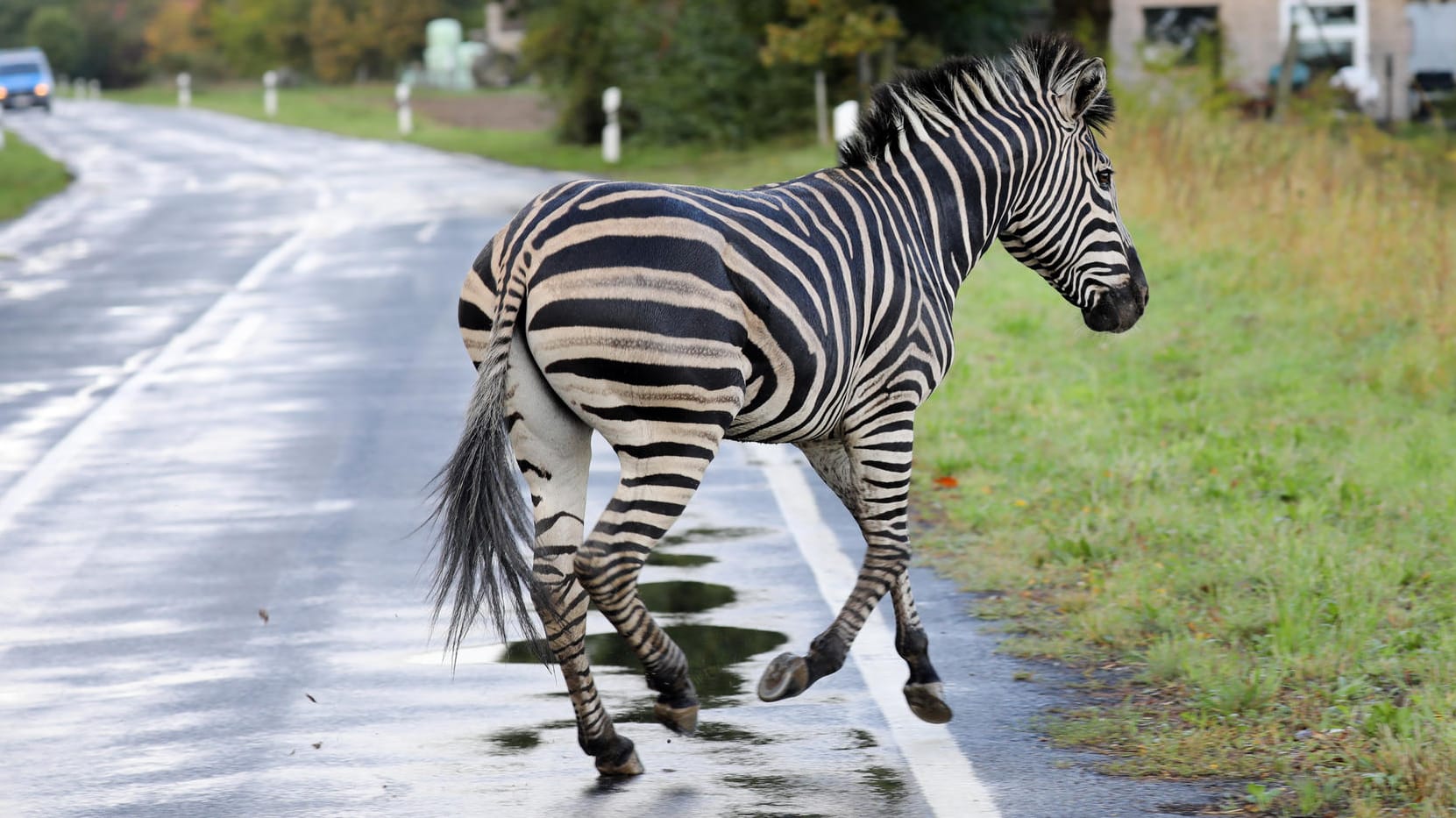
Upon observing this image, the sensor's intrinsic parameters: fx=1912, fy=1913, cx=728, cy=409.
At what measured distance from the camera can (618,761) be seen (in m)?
5.39

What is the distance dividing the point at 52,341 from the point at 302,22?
72687 mm

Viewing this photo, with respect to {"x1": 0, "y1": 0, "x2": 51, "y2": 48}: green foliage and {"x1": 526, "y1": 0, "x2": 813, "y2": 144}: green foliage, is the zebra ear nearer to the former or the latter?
{"x1": 526, "y1": 0, "x2": 813, "y2": 144}: green foliage

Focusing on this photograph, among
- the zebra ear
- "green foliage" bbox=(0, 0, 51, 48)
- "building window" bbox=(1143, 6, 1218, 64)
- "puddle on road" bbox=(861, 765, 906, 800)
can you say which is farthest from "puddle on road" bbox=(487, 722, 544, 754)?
"green foliage" bbox=(0, 0, 51, 48)

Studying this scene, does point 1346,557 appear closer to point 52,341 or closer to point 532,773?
point 532,773

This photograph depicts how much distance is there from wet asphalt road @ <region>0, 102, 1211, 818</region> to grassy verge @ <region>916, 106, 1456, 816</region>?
0.37 m

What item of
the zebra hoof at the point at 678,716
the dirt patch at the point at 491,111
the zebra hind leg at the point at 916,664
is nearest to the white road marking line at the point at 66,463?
the zebra hoof at the point at 678,716

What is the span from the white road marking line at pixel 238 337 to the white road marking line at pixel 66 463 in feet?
0.73

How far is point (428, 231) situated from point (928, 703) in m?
18.0

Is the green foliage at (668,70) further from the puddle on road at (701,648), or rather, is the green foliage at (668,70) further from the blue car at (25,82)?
the puddle on road at (701,648)

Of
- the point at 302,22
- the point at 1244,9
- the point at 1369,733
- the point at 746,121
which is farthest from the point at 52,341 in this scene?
the point at 302,22

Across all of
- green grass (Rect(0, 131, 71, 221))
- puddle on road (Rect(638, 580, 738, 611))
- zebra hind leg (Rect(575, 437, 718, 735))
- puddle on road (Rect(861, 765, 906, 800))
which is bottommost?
green grass (Rect(0, 131, 71, 221))

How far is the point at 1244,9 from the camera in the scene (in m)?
36.7

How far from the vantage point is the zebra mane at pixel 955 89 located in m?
6.14

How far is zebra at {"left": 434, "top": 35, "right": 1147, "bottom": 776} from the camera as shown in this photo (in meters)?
5.17
